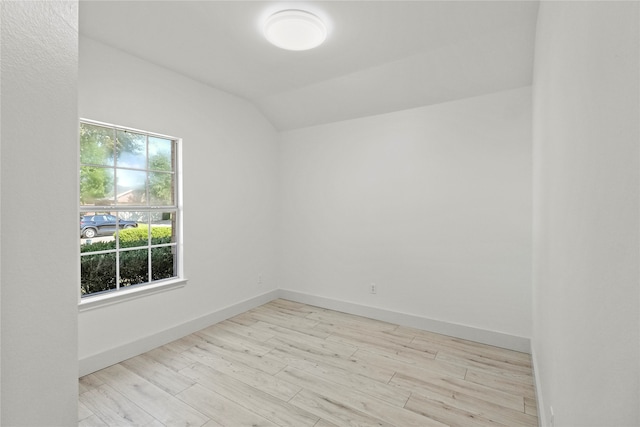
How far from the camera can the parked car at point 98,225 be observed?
97.8 inches

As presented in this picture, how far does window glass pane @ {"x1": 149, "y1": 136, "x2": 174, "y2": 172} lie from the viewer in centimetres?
294

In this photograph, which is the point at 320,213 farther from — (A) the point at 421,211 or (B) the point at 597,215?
(B) the point at 597,215

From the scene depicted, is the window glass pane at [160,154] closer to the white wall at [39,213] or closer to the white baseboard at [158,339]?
the white baseboard at [158,339]

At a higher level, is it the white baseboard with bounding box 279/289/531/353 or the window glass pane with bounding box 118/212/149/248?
the window glass pane with bounding box 118/212/149/248

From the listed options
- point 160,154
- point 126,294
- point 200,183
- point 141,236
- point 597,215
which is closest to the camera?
point 597,215

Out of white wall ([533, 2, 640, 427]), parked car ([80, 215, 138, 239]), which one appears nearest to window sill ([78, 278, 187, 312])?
parked car ([80, 215, 138, 239])

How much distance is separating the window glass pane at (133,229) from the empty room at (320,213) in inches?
0.5

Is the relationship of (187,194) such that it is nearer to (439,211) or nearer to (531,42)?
(439,211)

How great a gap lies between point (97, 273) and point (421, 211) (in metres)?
3.24

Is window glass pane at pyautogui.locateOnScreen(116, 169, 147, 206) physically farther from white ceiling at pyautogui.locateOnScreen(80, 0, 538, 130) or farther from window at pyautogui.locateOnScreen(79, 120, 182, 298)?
white ceiling at pyautogui.locateOnScreen(80, 0, 538, 130)

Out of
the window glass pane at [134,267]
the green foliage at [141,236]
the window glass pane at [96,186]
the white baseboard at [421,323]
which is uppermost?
the window glass pane at [96,186]

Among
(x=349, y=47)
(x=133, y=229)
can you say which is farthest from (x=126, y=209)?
(x=349, y=47)

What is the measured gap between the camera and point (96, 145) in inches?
99.6

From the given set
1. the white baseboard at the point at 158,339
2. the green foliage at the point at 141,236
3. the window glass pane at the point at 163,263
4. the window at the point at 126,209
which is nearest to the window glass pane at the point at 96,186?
the window at the point at 126,209
